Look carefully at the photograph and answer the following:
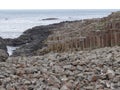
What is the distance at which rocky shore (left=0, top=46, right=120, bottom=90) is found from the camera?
400 inches

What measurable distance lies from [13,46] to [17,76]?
95.7ft

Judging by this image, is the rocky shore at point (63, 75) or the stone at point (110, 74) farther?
the stone at point (110, 74)

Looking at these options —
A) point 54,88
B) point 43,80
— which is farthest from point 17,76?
point 54,88

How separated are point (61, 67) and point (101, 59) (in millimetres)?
1567

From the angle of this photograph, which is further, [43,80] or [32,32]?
[32,32]

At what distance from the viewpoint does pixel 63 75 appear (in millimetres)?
11188

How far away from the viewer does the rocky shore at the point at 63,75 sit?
1016cm

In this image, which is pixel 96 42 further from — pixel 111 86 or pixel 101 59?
pixel 111 86

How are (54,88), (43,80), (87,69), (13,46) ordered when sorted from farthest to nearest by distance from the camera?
(13,46) < (87,69) < (43,80) < (54,88)

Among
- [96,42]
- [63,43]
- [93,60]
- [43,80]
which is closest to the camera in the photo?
[43,80]

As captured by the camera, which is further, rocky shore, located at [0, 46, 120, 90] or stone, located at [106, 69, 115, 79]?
stone, located at [106, 69, 115, 79]

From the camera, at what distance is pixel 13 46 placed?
131 feet

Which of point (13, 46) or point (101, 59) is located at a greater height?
point (101, 59)

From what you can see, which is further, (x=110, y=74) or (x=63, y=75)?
(x=63, y=75)
